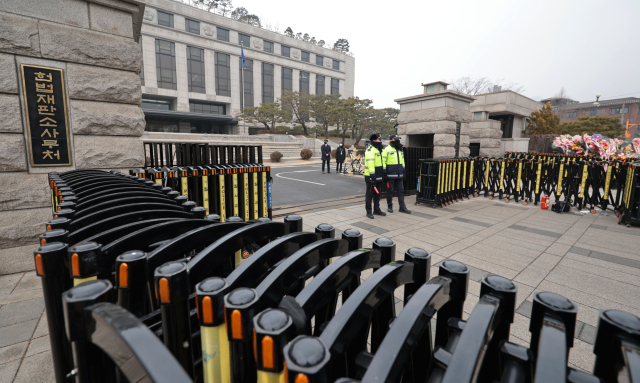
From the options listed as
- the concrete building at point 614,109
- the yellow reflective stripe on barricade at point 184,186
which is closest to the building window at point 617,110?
the concrete building at point 614,109

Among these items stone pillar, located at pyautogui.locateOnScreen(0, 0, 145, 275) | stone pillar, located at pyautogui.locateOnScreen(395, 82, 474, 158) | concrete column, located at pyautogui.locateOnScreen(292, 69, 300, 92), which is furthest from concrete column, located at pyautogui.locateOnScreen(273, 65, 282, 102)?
stone pillar, located at pyautogui.locateOnScreen(0, 0, 145, 275)

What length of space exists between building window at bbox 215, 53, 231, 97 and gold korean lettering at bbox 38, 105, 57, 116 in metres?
44.5

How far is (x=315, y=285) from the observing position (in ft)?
2.94

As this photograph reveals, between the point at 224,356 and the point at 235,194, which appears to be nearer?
the point at 224,356

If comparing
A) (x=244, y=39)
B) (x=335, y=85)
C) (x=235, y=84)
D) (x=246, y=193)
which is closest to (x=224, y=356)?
(x=246, y=193)

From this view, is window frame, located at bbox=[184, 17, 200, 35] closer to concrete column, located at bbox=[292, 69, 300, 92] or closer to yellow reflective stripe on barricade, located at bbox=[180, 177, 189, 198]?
concrete column, located at bbox=[292, 69, 300, 92]

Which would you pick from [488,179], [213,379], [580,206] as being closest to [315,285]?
[213,379]

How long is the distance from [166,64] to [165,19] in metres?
6.16

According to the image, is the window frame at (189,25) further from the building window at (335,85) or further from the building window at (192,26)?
the building window at (335,85)

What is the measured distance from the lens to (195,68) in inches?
1716

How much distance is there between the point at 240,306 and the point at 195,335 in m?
0.37

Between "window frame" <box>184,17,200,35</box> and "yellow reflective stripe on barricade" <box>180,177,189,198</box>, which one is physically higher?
"window frame" <box>184,17,200,35</box>

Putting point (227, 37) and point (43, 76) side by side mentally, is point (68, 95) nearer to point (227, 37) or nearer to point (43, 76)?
point (43, 76)

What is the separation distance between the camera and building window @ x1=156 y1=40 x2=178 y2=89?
4043 cm
